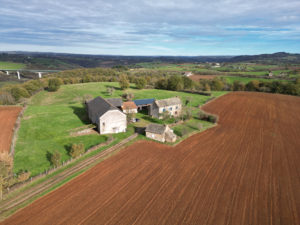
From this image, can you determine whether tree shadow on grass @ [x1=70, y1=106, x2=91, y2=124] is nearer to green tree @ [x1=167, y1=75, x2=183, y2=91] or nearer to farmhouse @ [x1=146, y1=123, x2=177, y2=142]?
farmhouse @ [x1=146, y1=123, x2=177, y2=142]

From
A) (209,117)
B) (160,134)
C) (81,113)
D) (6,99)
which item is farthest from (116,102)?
(6,99)

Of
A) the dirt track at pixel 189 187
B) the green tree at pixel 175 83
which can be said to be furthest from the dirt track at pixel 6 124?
the green tree at pixel 175 83

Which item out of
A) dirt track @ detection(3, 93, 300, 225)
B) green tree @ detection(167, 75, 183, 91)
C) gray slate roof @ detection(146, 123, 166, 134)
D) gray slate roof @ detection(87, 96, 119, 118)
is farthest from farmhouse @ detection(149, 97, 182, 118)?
green tree @ detection(167, 75, 183, 91)

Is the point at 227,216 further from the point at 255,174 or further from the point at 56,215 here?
the point at 56,215

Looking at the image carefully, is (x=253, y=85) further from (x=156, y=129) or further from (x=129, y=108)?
(x=156, y=129)

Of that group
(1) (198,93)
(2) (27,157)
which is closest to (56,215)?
(2) (27,157)
